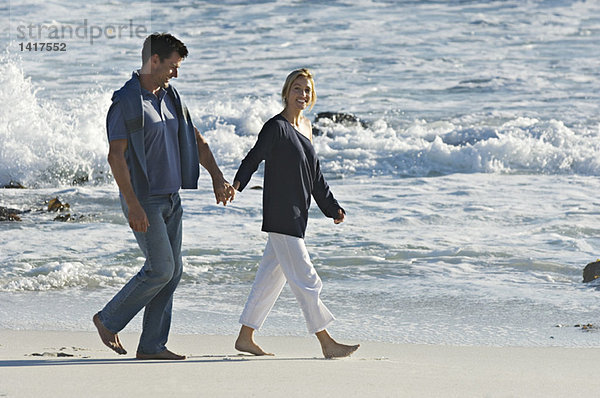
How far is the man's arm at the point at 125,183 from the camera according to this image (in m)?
4.18

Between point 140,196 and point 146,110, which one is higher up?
point 146,110

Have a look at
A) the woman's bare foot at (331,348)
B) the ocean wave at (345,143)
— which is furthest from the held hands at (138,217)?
the ocean wave at (345,143)

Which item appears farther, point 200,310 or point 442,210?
point 442,210

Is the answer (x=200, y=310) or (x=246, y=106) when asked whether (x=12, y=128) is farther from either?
(x=200, y=310)

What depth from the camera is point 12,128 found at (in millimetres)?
14180

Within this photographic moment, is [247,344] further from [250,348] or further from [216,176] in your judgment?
[216,176]

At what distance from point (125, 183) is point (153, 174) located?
19 cm

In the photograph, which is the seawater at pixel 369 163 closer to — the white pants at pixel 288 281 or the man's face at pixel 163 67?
the white pants at pixel 288 281

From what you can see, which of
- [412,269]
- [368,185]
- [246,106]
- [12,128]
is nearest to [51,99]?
[246,106]

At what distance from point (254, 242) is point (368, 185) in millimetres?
Result: 4116

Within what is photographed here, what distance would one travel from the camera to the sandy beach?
12.3 feet

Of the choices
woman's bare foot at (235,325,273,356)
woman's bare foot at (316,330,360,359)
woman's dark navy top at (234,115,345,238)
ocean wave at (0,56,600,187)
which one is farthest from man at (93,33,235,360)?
ocean wave at (0,56,600,187)

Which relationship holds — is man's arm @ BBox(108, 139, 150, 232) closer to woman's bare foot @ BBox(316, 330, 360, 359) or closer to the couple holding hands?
the couple holding hands

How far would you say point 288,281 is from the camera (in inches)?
185
